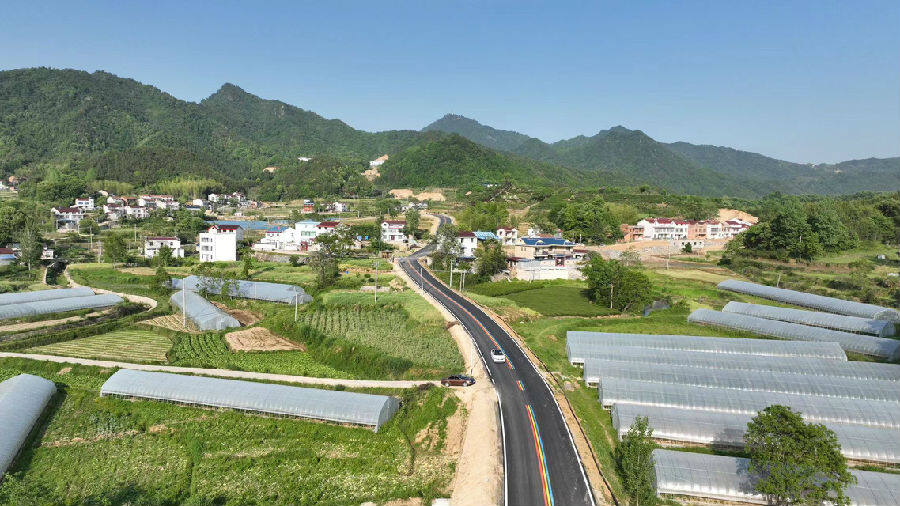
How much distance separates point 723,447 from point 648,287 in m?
33.7

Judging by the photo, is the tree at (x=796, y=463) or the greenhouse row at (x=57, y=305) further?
the greenhouse row at (x=57, y=305)

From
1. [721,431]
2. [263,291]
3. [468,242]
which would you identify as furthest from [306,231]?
[721,431]

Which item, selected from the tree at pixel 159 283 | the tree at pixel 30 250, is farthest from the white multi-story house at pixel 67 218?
the tree at pixel 159 283

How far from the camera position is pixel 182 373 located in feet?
127

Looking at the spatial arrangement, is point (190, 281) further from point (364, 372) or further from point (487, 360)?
point (487, 360)

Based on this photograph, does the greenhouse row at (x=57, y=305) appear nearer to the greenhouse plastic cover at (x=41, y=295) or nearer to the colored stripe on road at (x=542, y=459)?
the greenhouse plastic cover at (x=41, y=295)

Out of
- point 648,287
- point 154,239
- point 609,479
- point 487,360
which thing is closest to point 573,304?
point 648,287

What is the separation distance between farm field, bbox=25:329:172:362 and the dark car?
84.9 ft

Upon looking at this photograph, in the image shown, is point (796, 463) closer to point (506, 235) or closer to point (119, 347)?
point (119, 347)

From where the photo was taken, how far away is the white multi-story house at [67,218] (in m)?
119

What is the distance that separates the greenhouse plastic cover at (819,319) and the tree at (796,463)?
3410 centimetres

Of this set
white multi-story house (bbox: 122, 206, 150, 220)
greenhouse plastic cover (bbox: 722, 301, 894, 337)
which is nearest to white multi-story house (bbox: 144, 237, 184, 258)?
white multi-story house (bbox: 122, 206, 150, 220)

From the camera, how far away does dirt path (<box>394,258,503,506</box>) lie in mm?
22844

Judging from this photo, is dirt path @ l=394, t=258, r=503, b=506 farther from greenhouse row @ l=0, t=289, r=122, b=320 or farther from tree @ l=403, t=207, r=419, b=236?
tree @ l=403, t=207, r=419, b=236
